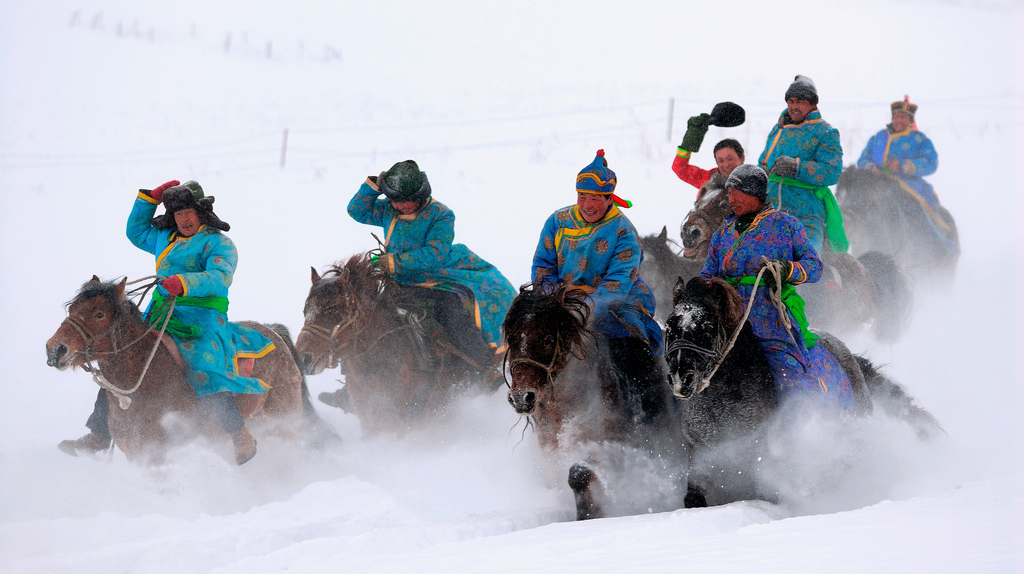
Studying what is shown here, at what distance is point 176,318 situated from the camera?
6.00 m

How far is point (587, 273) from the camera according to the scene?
18.5ft

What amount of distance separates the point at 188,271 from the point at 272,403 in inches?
49.4

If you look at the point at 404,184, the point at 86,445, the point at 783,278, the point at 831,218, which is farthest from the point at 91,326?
A: the point at 831,218

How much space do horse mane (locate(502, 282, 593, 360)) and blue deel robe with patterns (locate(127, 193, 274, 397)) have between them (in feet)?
7.15

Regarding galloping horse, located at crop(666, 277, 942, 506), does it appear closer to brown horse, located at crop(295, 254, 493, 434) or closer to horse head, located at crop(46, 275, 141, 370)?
brown horse, located at crop(295, 254, 493, 434)

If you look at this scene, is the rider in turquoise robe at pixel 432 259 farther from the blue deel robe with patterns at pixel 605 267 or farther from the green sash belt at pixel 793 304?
the green sash belt at pixel 793 304

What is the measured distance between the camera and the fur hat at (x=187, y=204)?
620 cm

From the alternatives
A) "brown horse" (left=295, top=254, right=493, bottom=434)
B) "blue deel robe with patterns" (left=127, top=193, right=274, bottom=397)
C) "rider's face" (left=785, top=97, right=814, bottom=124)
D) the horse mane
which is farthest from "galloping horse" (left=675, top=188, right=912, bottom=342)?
"blue deel robe with patterns" (left=127, top=193, right=274, bottom=397)

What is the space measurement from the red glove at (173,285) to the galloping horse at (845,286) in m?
4.00

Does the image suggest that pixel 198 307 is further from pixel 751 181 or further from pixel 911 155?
pixel 911 155

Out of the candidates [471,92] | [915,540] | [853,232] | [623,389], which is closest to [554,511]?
[623,389]

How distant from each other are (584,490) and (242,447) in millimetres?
2508

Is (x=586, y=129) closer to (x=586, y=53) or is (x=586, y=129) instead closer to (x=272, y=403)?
(x=586, y=53)

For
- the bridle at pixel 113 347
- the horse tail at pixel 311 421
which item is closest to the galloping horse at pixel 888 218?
the horse tail at pixel 311 421
